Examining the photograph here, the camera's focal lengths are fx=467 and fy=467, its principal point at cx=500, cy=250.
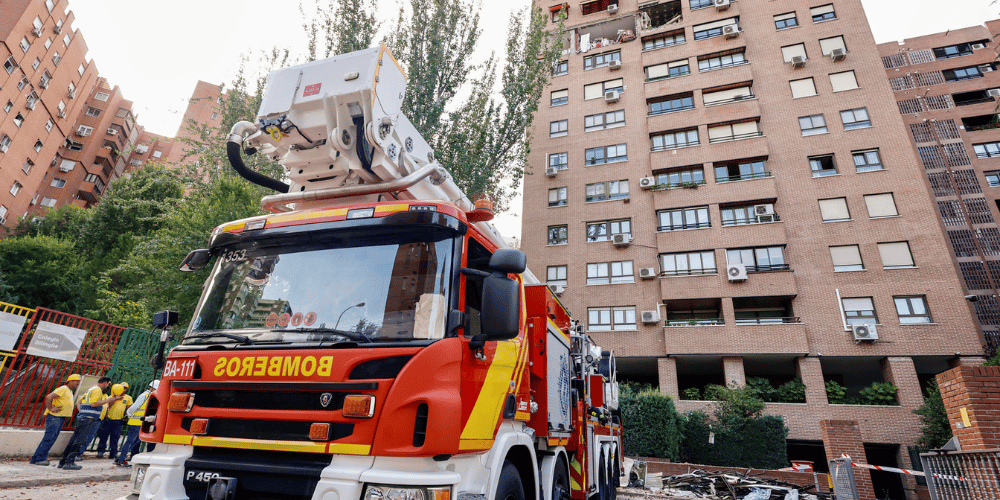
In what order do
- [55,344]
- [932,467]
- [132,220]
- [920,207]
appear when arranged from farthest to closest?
[132,220], [920,207], [55,344], [932,467]

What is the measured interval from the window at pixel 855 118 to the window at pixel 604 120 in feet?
36.8

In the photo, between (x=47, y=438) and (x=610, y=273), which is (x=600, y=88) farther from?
(x=47, y=438)

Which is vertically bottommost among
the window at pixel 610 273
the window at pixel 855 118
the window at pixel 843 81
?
the window at pixel 610 273

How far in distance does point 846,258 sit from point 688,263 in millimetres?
6819

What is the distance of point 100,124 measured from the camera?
155 feet

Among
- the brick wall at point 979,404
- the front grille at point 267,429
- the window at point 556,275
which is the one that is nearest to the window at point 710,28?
the window at point 556,275

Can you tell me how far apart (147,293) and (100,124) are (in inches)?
1780

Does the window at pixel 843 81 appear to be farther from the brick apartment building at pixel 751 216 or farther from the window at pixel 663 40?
the window at pixel 663 40

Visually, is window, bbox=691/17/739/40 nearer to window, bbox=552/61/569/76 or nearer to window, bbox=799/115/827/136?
window, bbox=799/115/827/136

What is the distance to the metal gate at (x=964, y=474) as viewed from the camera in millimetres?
4492

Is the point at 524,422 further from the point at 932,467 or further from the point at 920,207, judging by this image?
the point at 920,207

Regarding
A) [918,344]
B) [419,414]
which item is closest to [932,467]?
[419,414]

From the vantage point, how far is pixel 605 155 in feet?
92.3

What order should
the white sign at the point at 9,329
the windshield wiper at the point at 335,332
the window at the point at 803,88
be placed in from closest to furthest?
the windshield wiper at the point at 335,332
the white sign at the point at 9,329
the window at the point at 803,88
